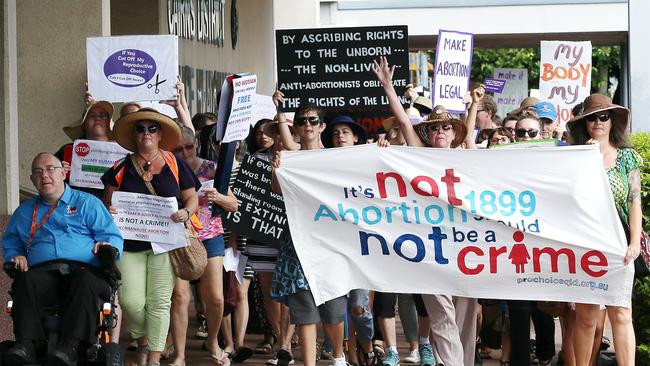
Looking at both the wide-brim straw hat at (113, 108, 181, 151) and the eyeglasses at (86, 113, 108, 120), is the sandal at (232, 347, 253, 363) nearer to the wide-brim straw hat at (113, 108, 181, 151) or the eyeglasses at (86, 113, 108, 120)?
the wide-brim straw hat at (113, 108, 181, 151)

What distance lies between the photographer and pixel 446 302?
9.66 metres

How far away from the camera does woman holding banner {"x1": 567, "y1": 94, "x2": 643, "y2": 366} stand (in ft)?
30.1

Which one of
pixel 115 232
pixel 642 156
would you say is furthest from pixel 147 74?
pixel 642 156

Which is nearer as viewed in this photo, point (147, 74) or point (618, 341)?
point (618, 341)

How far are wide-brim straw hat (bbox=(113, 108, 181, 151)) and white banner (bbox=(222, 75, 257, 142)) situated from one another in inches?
15.4

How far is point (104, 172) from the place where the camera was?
1035cm

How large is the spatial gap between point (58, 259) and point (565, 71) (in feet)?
30.2

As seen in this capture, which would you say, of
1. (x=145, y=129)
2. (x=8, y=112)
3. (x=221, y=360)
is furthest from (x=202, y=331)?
(x=145, y=129)

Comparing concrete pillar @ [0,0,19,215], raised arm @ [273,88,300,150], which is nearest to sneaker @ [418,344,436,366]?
raised arm @ [273,88,300,150]

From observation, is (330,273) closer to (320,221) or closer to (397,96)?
(320,221)

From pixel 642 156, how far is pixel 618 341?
1.69m

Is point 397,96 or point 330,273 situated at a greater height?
point 397,96

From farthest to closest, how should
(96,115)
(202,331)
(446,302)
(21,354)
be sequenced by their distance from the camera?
(202,331), (96,115), (446,302), (21,354)

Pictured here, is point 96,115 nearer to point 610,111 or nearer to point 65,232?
point 65,232
